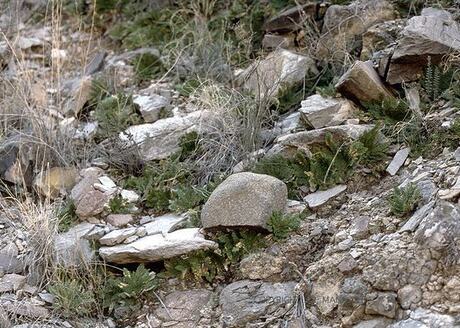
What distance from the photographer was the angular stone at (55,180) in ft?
13.9

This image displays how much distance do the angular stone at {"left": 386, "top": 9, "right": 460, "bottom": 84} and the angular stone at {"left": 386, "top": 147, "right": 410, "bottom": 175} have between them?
579mm

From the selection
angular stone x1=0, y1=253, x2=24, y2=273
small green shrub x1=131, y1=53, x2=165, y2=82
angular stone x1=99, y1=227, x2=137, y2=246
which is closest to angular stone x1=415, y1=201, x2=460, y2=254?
angular stone x1=99, y1=227, x2=137, y2=246

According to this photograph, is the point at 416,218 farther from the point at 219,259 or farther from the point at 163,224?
the point at 163,224

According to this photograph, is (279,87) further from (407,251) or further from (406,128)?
(407,251)

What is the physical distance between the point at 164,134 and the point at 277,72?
85cm

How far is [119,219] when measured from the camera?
3.99 meters

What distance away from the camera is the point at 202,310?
11.3 ft

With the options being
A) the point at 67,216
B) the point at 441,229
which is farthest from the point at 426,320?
the point at 67,216

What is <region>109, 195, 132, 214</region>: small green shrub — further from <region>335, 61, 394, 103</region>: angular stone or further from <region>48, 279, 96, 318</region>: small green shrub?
<region>335, 61, 394, 103</region>: angular stone

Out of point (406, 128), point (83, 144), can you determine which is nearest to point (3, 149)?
point (83, 144)

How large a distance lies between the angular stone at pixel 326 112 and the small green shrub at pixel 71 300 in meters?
1.61

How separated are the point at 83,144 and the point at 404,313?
2.51m

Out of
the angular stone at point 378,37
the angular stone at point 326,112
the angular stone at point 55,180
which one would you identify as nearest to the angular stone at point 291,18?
the angular stone at point 378,37

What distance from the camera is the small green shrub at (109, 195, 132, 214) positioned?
4047 mm
